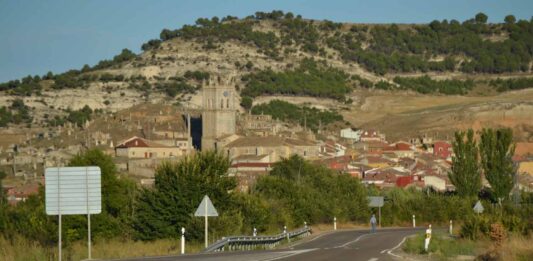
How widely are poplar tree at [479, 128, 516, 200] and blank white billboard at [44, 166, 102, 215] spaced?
48147mm

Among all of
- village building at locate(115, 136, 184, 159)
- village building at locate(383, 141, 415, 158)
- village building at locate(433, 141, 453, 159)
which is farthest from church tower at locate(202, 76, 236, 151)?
village building at locate(433, 141, 453, 159)

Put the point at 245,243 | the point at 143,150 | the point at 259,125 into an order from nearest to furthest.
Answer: the point at 245,243 < the point at 143,150 < the point at 259,125

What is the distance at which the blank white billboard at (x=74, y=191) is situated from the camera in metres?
26.3

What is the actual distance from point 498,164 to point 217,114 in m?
86.2

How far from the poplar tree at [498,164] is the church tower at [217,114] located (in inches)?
3083

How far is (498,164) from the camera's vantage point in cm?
7188

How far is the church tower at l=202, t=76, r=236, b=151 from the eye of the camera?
15488cm

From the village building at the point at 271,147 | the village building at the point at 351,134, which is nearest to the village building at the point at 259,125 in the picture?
the village building at the point at 351,134

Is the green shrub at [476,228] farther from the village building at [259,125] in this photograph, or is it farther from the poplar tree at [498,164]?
the village building at [259,125]

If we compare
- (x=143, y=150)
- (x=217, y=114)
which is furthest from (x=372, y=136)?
(x=143, y=150)

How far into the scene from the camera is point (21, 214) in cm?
4634

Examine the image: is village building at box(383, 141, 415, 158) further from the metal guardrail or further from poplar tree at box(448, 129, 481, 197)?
the metal guardrail

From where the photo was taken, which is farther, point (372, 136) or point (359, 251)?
point (372, 136)

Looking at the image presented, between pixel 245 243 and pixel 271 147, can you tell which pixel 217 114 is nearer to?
pixel 271 147
